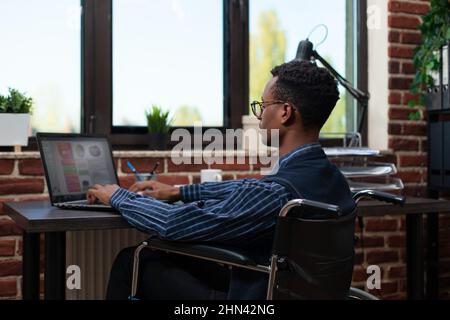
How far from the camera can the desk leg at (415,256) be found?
7.15ft

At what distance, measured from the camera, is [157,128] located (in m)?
2.58

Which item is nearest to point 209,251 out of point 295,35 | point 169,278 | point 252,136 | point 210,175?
point 169,278

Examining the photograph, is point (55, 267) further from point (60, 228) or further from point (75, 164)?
point (75, 164)

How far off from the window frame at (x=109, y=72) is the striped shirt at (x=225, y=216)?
1.05m

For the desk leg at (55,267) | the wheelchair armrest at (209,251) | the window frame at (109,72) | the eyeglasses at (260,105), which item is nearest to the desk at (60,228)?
the desk leg at (55,267)

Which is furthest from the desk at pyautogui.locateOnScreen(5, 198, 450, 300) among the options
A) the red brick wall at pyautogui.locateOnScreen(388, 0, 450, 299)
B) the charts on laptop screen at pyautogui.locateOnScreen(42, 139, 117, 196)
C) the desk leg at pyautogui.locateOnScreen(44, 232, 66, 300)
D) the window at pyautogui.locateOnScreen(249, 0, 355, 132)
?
the window at pyautogui.locateOnScreen(249, 0, 355, 132)

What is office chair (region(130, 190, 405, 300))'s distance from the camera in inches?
52.8

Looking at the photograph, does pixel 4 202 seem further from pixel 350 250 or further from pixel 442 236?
pixel 442 236

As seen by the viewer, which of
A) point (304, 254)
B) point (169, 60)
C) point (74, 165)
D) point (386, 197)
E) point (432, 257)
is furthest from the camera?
point (432, 257)

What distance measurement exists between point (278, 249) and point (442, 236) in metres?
1.91

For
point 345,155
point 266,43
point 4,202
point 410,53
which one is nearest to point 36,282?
point 4,202

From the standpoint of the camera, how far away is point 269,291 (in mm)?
1354

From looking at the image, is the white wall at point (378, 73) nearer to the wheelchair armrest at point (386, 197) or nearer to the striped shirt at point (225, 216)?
the wheelchair armrest at point (386, 197)

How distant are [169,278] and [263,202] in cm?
36
